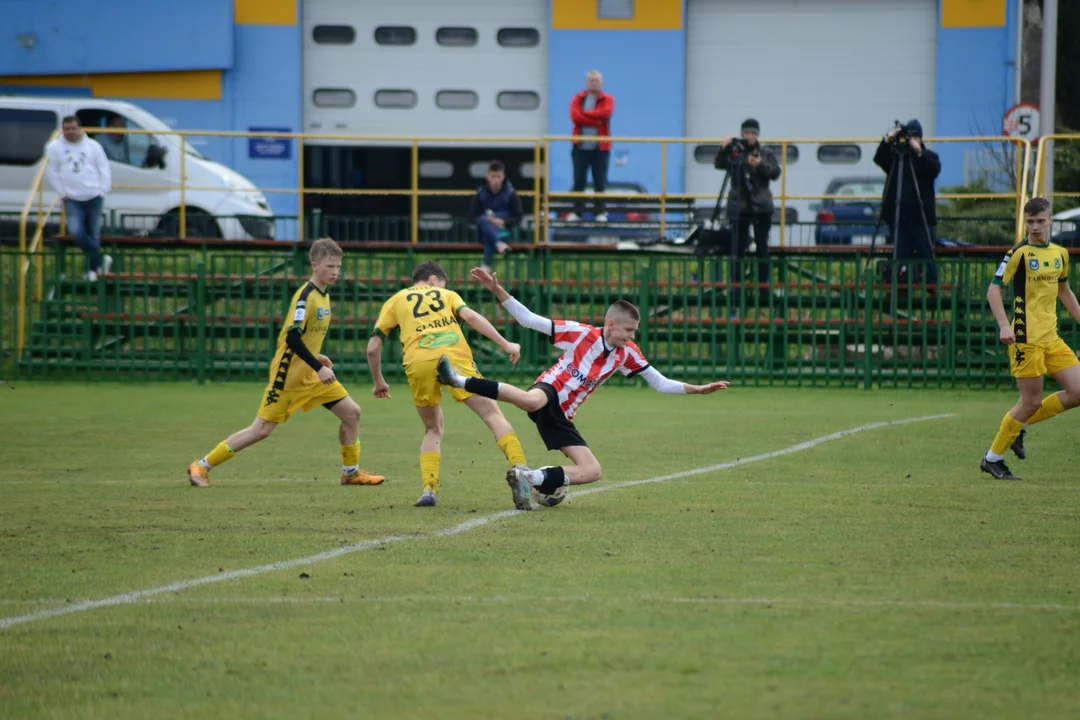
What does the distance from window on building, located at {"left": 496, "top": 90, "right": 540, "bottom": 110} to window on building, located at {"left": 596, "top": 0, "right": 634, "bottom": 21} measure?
2062 mm

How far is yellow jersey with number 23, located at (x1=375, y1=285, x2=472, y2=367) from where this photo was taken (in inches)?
377

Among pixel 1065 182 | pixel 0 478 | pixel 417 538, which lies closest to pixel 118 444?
pixel 0 478

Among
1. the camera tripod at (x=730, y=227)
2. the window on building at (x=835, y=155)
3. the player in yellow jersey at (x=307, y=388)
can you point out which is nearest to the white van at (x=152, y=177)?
the camera tripod at (x=730, y=227)

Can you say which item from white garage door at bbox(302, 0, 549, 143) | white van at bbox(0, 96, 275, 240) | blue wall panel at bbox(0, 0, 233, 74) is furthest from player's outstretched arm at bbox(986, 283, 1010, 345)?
blue wall panel at bbox(0, 0, 233, 74)

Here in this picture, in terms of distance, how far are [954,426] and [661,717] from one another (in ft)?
33.9

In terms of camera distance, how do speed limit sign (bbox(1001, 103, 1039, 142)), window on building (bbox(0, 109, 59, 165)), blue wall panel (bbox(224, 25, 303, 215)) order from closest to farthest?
1. speed limit sign (bbox(1001, 103, 1039, 142))
2. window on building (bbox(0, 109, 59, 165))
3. blue wall panel (bbox(224, 25, 303, 215))

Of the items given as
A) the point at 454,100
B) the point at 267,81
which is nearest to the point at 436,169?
the point at 454,100

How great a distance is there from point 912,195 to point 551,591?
1468 centimetres

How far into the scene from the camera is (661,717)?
466 centimetres

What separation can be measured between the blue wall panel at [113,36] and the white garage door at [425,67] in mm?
1828

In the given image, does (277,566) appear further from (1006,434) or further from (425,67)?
(425,67)

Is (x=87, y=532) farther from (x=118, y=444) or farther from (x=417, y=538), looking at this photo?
(x=118, y=444)

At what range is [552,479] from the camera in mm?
8945

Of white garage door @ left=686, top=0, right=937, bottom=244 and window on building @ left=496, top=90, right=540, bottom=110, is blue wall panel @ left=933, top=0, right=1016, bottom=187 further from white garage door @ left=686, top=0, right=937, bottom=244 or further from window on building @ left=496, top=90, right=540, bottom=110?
window on building @ left=496, top=90, right=540, bottom=110
